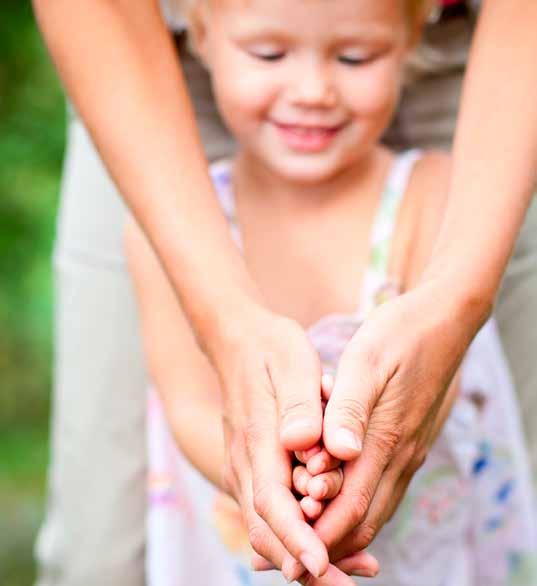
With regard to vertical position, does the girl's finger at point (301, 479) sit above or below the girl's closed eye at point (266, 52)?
below

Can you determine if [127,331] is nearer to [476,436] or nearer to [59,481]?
[59,481]

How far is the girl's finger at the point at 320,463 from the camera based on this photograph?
0.92 metres

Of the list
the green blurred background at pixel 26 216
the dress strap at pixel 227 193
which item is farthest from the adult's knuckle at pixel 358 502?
the green blurred background at pixel 26 216

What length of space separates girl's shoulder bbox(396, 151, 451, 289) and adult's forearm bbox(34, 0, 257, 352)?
299 millimetres

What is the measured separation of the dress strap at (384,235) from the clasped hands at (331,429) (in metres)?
0.32

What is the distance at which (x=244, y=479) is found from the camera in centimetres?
100

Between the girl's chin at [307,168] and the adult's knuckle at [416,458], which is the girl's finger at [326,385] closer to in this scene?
the adult's knuckle at [416,458]

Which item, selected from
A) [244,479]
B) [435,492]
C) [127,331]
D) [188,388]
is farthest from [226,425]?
[127,331]

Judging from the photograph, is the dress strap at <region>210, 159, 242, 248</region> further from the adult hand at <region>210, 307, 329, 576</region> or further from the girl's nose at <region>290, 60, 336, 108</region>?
the adult hand at <region>210, 307, 329, 576</region>

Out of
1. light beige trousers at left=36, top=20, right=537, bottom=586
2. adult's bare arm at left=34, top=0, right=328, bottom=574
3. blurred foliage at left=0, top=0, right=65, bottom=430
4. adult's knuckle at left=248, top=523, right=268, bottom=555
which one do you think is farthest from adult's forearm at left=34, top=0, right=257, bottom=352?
blurred foliage at left=0, top=0, right=65, bottom=430

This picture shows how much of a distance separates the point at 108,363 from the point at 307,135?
0.46m

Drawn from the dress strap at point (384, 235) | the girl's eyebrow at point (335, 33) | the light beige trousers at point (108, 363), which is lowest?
the light beige trousers at point (108, 363)

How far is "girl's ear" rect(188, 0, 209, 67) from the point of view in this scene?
140cm

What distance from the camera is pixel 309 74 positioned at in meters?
1.29
